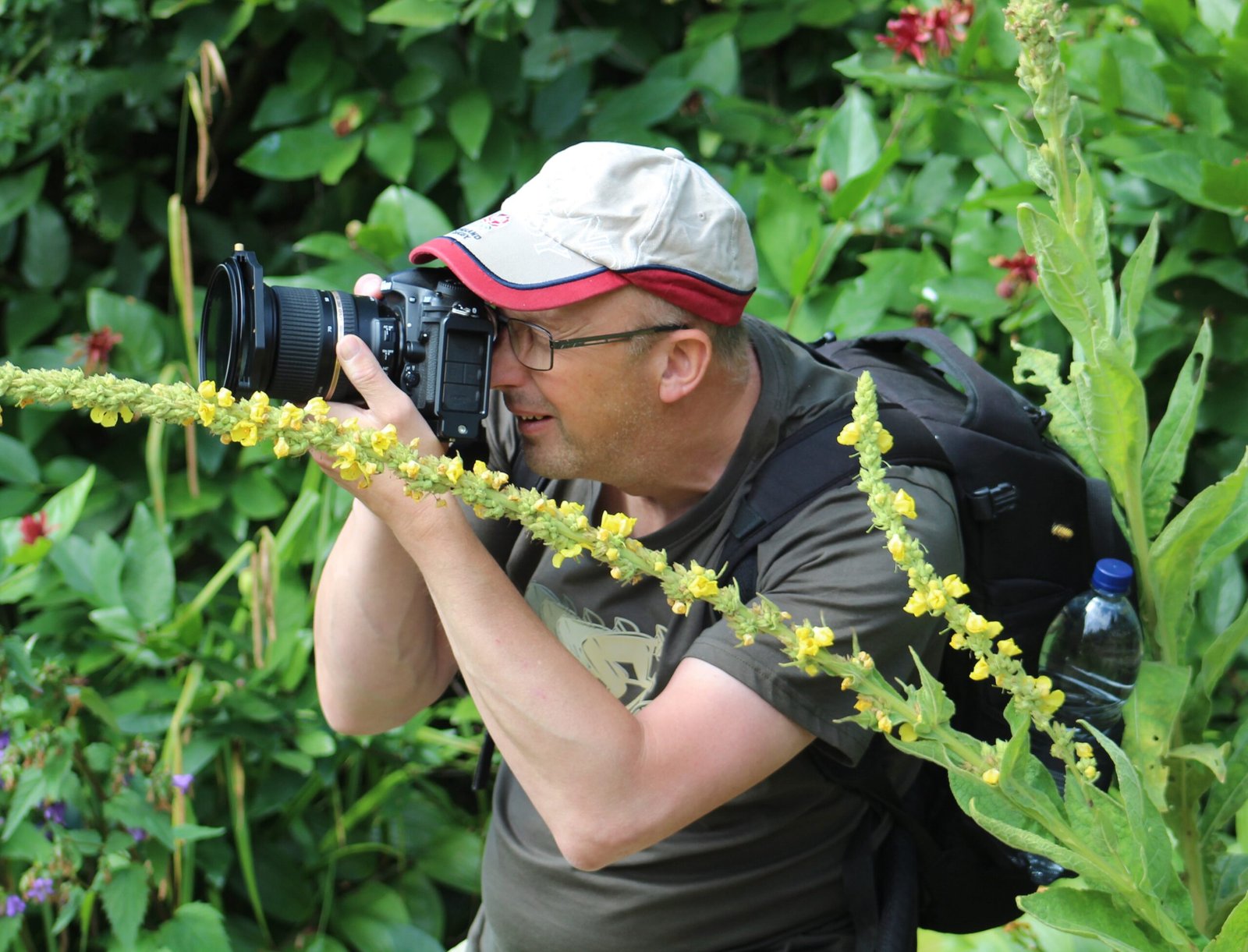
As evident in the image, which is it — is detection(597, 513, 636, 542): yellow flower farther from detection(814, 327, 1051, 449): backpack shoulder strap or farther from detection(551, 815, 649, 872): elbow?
detection(814, 327, 1051, 449): backpack shoulder strap

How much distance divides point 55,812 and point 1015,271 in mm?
1660

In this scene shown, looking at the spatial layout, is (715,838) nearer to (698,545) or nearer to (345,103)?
(698,545)

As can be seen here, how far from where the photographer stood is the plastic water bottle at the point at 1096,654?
1.20 m

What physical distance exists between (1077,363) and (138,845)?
148 cm

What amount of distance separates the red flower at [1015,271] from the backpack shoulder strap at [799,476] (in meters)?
0.84

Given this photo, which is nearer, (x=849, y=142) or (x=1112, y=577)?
(x=1112, y=577)

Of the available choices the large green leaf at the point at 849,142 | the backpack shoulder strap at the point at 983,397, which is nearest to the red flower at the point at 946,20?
the large green leaf at the point at 849,142

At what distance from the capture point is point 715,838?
141 cm

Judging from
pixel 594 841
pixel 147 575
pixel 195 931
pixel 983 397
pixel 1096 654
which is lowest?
pixel 195 931

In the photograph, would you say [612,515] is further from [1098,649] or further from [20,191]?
[20,191]

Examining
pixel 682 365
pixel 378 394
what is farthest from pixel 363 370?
pixel 682 365

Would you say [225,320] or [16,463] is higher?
[225,320]

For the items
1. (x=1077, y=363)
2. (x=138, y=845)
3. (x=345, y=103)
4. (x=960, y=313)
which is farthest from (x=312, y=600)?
(x=1077, y=363)

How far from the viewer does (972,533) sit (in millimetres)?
1311
